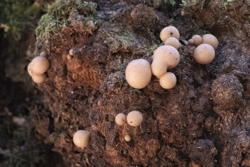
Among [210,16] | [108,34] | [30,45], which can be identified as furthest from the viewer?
[30,45]

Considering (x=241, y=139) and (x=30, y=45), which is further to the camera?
(x=30, y=45)

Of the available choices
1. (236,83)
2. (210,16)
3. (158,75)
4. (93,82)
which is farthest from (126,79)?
(210,16)

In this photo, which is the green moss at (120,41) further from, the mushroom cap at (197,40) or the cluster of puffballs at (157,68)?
Answer: the mushroom cap at (197,40)

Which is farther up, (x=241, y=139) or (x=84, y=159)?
(x=241, y=139)

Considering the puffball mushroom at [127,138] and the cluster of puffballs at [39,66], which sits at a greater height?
the cluster of puffballs at [39,66]

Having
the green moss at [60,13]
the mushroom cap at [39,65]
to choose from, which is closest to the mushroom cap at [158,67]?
the green moss at [60,13]

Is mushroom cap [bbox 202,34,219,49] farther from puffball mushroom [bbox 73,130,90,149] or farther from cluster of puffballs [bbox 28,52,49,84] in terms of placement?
cluster of puffballs [bbox 28,52,49,84]

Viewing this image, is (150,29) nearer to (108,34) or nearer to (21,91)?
(108,34)

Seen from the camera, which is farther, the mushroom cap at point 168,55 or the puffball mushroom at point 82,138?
the puffball mushroom at point 82,138
